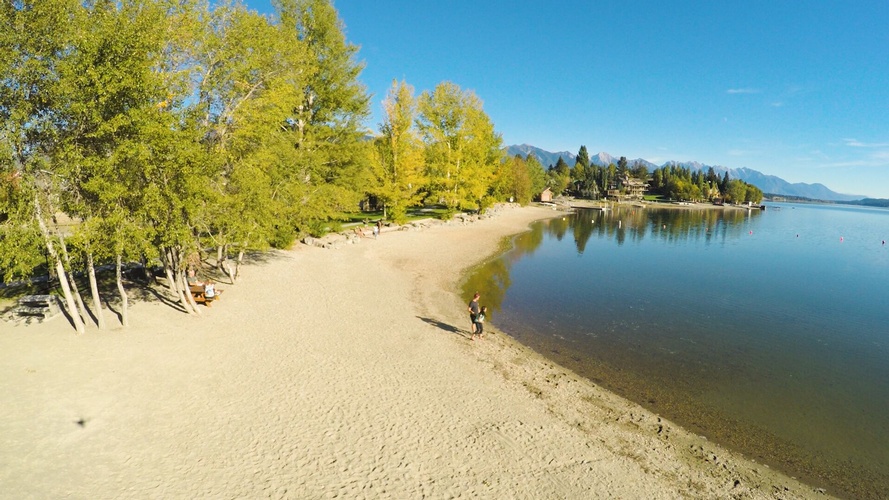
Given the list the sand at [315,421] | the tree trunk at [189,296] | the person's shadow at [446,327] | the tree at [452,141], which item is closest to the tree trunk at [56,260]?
the sand at [315,421]

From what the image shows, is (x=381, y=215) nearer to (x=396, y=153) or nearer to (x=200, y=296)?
(x=396, y=153)

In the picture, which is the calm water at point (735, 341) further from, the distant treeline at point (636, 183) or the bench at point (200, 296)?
the distant treeline at point (636, 183)

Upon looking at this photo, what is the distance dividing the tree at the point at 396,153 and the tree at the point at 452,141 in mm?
7670

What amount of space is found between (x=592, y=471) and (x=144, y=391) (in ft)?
39.7

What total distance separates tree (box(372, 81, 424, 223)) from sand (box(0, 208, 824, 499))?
93.5 feet

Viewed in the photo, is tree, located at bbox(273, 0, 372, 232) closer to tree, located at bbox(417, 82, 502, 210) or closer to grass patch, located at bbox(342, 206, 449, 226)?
grass patch, located at bbox(342, 206, 449, 226)

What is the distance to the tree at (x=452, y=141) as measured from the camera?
176 feet

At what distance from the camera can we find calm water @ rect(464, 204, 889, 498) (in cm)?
1211

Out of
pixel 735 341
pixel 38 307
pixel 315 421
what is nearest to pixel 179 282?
pixel 38 307

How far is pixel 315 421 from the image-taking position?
1036cm

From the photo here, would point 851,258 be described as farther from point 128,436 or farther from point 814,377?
point 128,436

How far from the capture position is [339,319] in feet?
58.4

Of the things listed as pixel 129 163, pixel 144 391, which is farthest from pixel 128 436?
pixel 129 163

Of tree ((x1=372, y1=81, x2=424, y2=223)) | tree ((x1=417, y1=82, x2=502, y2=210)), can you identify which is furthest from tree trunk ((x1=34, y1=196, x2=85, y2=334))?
tree ((x1=417, y1=82, x2=502, y2=210))
